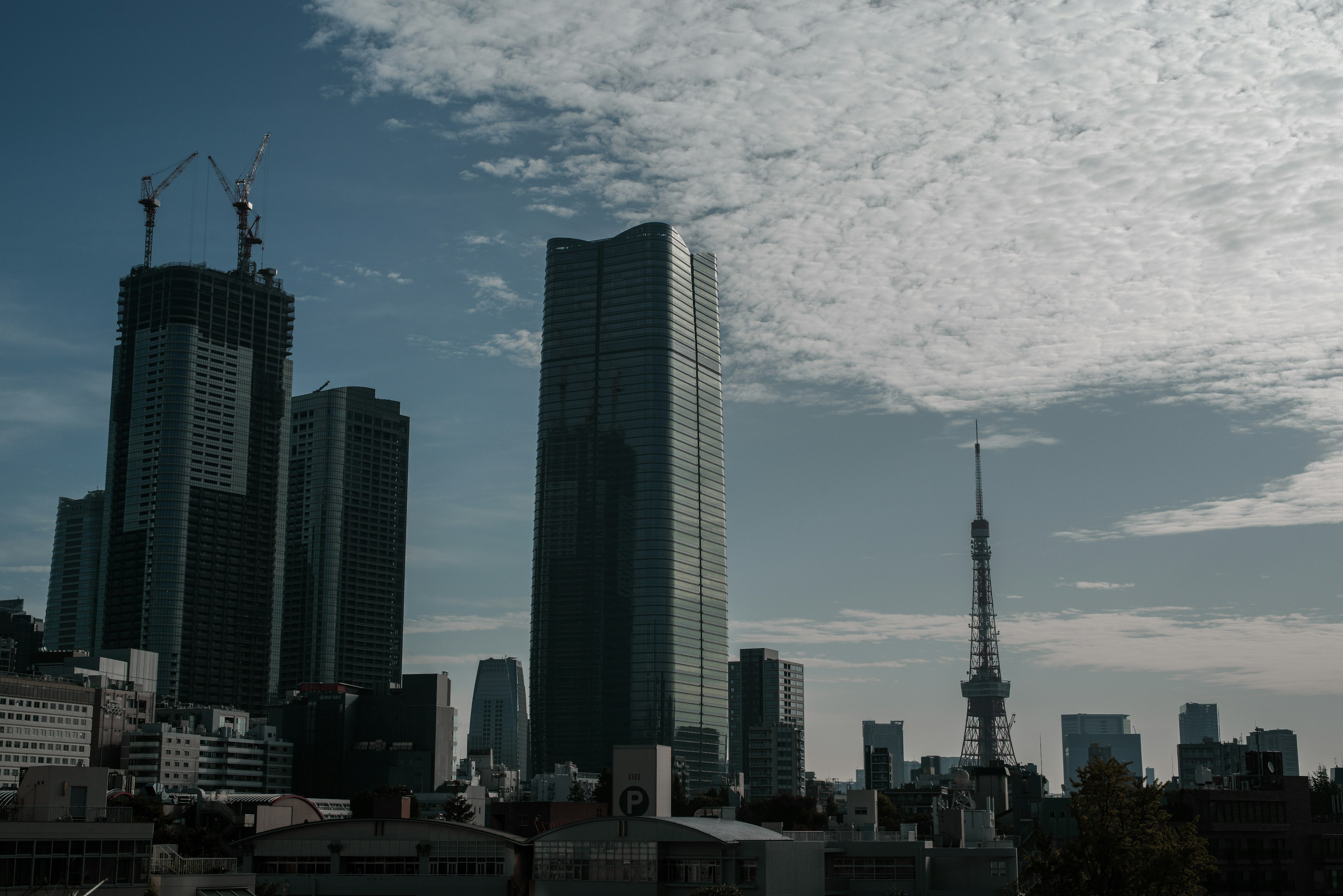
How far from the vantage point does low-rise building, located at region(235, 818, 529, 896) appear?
116938 millimetres

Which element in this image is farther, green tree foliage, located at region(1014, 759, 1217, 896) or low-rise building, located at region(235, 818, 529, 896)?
low-rise building, located at region(235, 818, 529, 896)

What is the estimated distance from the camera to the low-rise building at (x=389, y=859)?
116938 millimetres

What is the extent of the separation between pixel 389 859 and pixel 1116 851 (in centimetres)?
6413

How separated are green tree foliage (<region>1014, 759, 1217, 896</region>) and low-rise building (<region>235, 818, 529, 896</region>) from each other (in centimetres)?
4991

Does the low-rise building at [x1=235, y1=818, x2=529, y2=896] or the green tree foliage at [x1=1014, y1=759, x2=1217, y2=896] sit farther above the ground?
the green tree foliage at [x1=1014, y1=759, x2=1217, y2=896]

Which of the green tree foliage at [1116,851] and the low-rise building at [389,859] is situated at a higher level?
the green tree foliage at [1116,851]

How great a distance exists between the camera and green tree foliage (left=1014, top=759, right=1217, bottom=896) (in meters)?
82.1

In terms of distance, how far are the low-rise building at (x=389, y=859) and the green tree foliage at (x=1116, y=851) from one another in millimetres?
49906

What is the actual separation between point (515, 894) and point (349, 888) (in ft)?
47.7

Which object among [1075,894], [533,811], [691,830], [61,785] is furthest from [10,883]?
[533,811]

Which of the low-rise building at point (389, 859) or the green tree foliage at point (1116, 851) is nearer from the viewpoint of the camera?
the green tree foliage at point (1116, 851)

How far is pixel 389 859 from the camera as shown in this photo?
11794cm

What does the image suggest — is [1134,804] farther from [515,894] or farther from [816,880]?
[515,894]

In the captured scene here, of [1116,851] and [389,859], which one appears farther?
[389,859]
